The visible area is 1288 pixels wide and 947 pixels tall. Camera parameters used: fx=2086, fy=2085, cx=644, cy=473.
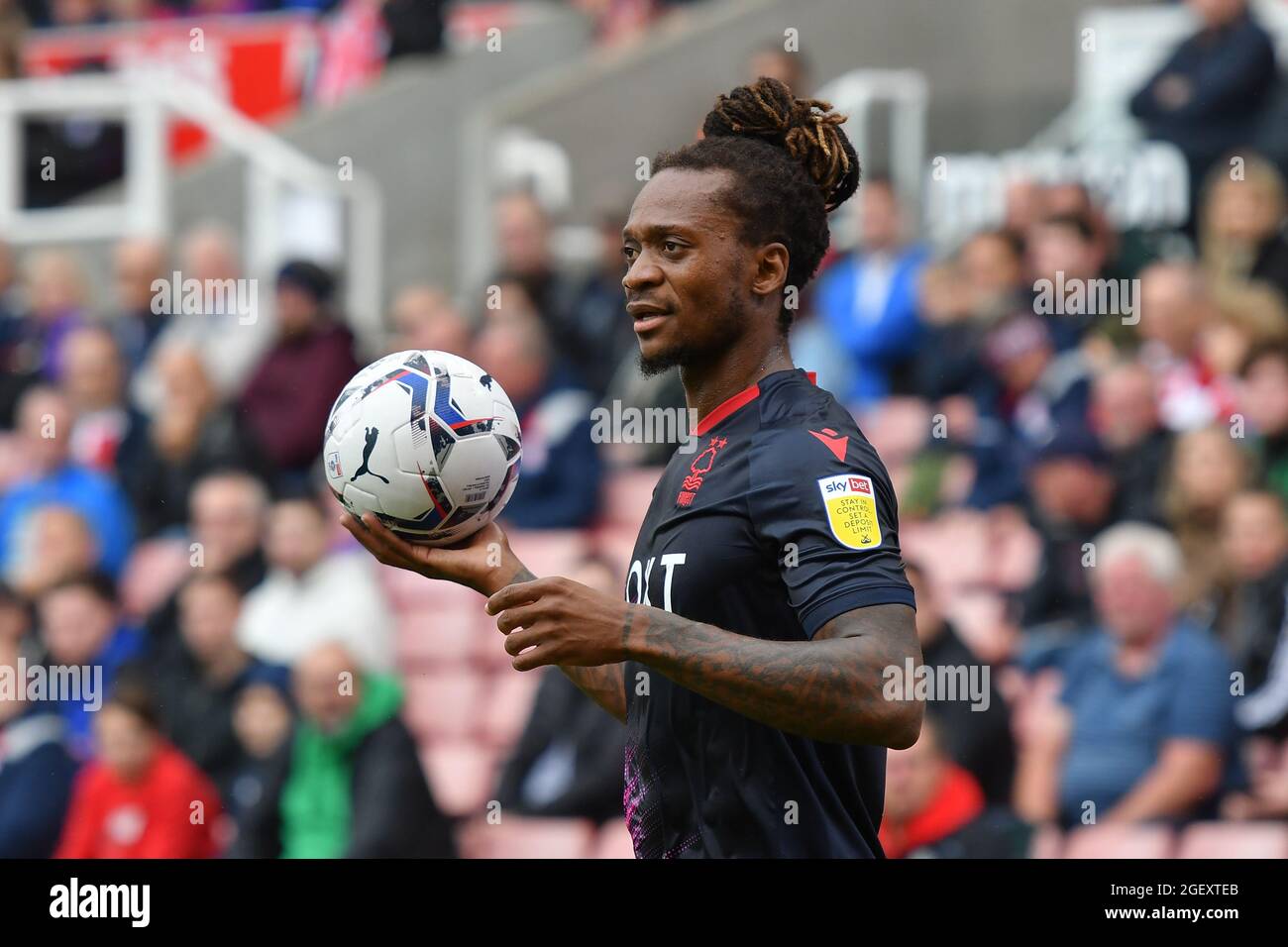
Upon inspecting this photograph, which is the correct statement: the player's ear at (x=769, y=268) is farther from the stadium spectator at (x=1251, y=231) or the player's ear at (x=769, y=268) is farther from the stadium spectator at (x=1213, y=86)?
the stadium spectator at (x=1213, y=86)

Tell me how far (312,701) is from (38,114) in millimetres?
6757

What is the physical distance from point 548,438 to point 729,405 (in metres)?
6.09

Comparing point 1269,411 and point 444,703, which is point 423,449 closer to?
point 1269,411

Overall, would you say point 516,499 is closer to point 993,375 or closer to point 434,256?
point 993,375

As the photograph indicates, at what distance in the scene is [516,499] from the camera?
1029 centimetres

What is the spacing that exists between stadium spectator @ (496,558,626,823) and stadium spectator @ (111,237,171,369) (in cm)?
430

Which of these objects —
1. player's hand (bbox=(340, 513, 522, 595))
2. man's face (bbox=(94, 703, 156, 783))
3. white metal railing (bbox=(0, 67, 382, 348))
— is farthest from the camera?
white metal railing (bbox=(0, 67, 382, 348))

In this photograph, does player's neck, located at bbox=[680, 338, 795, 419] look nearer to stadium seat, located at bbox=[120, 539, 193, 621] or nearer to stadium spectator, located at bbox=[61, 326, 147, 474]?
stadium seat, located at bbox=[120, 539, 193, 621]

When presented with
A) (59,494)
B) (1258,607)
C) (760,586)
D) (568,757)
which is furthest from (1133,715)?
(59,494)

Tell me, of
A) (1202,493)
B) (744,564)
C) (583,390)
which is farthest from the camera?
(583,390)

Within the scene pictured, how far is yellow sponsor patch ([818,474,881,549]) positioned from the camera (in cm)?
365

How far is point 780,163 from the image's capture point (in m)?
4.12

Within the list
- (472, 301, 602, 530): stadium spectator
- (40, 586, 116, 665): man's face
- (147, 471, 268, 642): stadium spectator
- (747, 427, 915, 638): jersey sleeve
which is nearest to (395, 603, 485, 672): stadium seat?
(472, 301, 602, 530): stadium spectator

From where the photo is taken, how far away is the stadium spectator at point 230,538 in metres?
10.1
